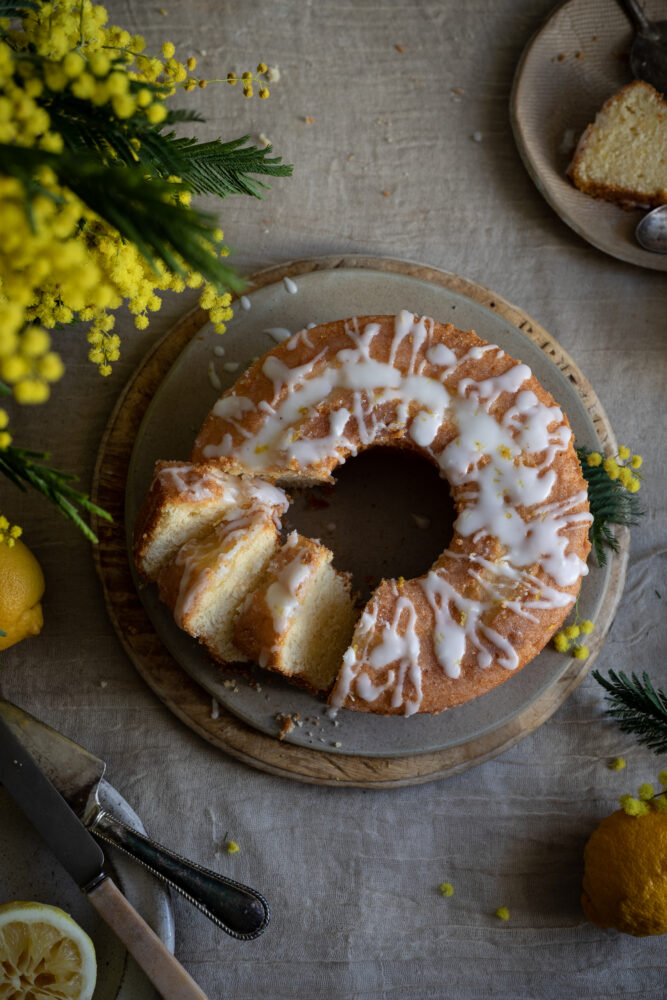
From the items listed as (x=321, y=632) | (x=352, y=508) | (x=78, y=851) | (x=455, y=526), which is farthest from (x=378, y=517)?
(x=78, y=851)

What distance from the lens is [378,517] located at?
103 inches

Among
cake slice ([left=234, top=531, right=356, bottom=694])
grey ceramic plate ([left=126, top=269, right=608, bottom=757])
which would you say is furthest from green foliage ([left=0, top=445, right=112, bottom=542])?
grey ceramic plate ([left=126, top=269, right=608, bottom=757])

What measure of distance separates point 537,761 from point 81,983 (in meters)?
1.50

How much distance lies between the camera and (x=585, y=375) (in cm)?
278

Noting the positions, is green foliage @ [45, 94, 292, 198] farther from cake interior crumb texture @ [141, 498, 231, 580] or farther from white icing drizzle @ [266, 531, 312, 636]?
white icing drizzle @ [266, 531, 312, 636]

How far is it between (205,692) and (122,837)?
0.48 metres

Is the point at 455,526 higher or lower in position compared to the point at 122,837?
higher

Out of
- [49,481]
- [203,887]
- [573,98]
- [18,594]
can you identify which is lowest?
[203,887]

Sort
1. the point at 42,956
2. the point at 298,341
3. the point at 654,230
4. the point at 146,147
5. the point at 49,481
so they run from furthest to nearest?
the point at 654,230 → the point at 298,341 → the point at 42,956 → the point at 146,147 → the point at 49,481

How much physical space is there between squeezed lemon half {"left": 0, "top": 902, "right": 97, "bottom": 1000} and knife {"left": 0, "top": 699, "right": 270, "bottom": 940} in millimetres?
260

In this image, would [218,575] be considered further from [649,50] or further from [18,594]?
[649,50]

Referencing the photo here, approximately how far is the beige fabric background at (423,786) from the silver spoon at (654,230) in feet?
0.39

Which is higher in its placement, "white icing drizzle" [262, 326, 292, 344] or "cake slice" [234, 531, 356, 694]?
"white icing drizzle" [262, 326, 292, 344]

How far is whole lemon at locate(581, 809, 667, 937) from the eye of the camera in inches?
89.0
